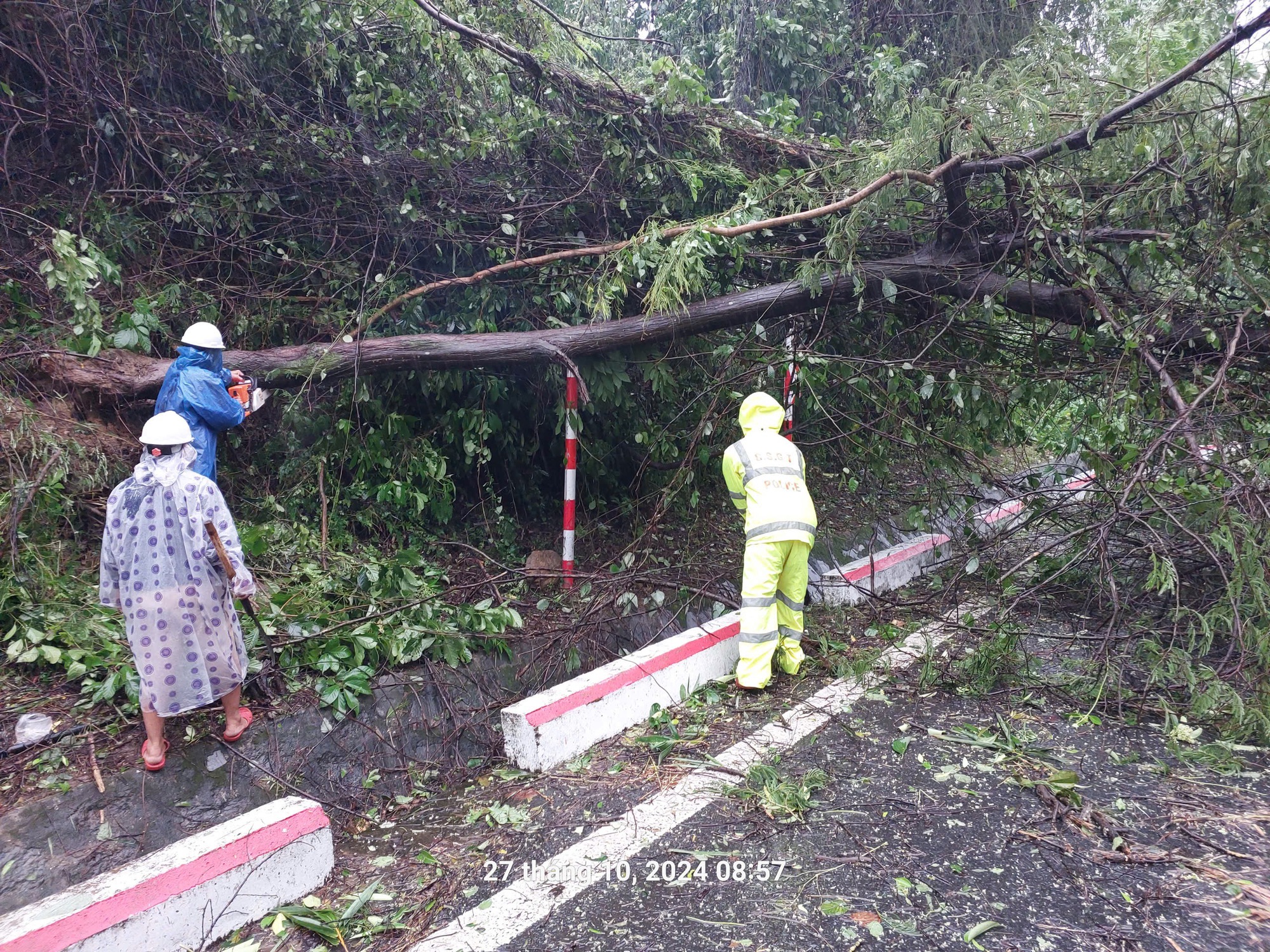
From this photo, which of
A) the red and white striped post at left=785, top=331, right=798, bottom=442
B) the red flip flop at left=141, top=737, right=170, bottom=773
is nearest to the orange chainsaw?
the red flip flop at left=141, top=737, right=170, bottom=773

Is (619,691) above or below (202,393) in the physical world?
below

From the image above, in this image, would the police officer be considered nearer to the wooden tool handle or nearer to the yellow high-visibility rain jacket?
the yellow high-visibility rain jacket

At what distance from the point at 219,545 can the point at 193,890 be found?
1309 mm

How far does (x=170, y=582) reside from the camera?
10.3ft

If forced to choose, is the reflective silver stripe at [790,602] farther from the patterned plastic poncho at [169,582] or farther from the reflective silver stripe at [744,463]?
the patterned plastic poncho at [169,582]

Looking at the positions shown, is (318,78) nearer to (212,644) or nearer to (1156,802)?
(212,644)

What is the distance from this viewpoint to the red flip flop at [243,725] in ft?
10.7

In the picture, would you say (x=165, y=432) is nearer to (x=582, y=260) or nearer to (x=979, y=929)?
(x=582, y=260)

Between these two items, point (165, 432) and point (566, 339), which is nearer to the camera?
point (165, 432)

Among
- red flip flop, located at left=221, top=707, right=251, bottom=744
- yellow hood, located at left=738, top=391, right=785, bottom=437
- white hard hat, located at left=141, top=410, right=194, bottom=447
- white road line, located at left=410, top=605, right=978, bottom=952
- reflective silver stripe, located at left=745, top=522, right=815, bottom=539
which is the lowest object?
white road line, located at left=410, top=605, right=978, bottom=952

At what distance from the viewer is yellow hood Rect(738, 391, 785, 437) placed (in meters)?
4.62

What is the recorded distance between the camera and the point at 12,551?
3.48 meters

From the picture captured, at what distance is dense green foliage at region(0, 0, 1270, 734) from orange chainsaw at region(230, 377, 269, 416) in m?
0.28

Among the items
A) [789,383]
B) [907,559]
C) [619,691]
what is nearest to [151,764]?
[619,691]
